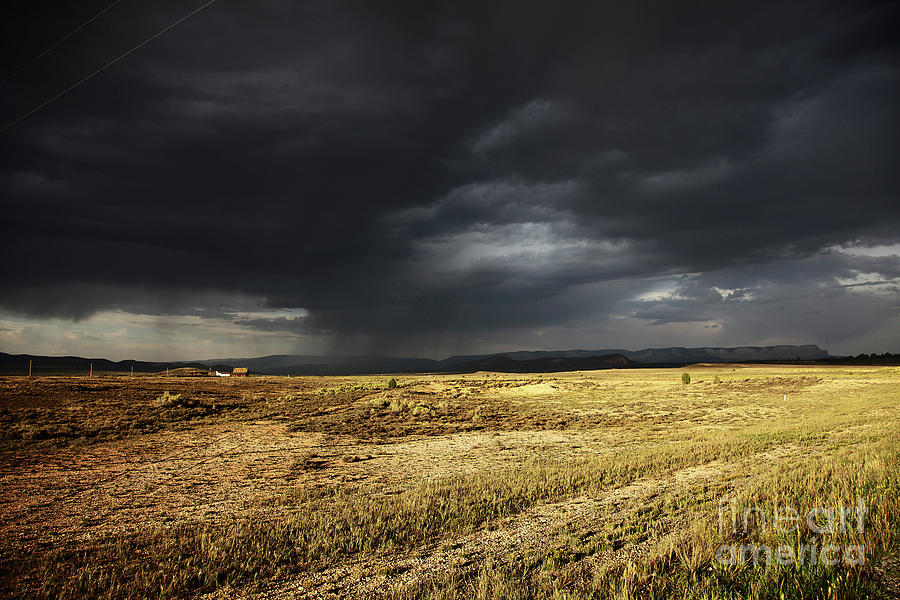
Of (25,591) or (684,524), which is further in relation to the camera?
(684,524)

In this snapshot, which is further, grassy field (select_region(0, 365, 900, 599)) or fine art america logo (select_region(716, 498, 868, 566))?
fine art america logo (select_region(716, 498, 868, 566))

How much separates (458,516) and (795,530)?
5.65 meters

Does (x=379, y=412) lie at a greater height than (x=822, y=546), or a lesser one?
lesser

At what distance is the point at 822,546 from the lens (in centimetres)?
639

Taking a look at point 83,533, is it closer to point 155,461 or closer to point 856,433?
point 155,461

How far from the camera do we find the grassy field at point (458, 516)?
570cm

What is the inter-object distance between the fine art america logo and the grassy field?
0.04 m

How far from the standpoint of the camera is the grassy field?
5.70 metres

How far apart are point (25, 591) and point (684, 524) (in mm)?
9986

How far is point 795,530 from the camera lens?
698 centimetres

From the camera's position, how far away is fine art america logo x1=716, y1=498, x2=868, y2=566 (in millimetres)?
5965

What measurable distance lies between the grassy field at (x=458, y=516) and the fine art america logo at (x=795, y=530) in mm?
41

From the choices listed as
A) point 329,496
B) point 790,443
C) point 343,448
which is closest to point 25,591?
point 329,496

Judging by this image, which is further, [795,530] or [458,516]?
[458,516]
